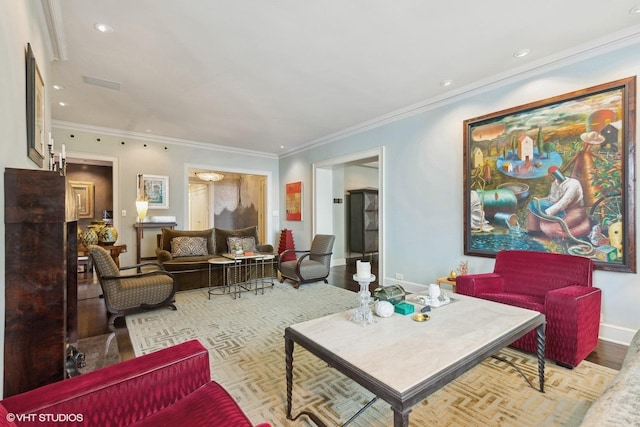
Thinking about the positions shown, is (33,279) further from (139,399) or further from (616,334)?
(616,334)

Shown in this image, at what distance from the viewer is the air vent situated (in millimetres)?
3441

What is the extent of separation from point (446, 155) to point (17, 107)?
163 inches

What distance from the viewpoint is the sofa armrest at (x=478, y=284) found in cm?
277

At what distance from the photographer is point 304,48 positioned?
9.27ft

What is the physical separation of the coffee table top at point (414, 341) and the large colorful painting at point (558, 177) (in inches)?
59.1

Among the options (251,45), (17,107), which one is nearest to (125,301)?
(17,107)

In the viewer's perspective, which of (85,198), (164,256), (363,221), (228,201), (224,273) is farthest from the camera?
(228,201)

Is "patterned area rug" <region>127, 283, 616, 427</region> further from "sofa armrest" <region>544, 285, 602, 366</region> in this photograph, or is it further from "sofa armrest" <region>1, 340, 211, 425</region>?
"sofa armrest" <region>1, 340, 211, 425</region>

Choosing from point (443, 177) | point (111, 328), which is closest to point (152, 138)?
point (111, 328)

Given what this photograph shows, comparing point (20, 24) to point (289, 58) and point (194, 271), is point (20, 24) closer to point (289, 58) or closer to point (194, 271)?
point (289, 58)

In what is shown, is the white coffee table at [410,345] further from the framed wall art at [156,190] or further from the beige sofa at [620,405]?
the framed wall art at [156,190]

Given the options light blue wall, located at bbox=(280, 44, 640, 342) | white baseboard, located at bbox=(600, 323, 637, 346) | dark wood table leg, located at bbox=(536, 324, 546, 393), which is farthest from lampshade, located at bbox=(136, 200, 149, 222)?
white baseboard, located at bbox=(600, 323, 637, 346)

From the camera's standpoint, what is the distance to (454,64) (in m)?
3.14

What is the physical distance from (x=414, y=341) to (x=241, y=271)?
384 centimetres
